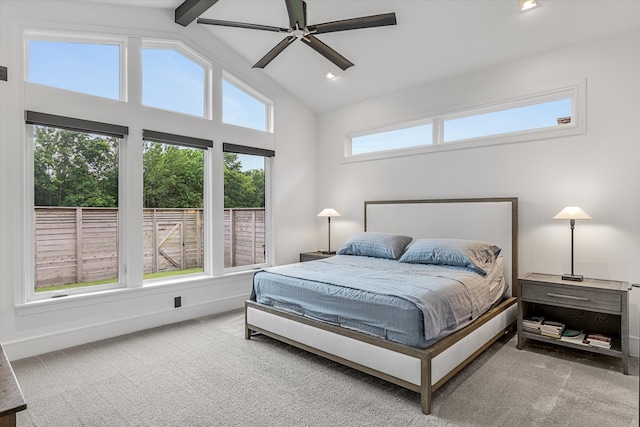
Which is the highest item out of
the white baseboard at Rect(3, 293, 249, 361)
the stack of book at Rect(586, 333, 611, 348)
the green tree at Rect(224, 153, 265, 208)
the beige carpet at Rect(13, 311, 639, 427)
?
the green tree at Rect(224, 153, 265, 208)

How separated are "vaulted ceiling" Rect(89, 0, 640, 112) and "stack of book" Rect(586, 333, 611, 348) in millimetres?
2792

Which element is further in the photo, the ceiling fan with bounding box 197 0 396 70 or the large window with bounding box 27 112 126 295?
the large window with bounding box 27 112 126 295

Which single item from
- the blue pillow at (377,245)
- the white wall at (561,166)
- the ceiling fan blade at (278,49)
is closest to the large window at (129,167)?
the ceiling fan blade at (278,49)

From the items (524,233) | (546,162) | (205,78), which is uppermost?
(205,78)

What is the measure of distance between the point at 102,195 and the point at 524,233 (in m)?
4.56

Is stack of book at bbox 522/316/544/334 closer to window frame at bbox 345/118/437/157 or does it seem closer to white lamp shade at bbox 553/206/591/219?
white lamp shade at bbox 553/206/591/219

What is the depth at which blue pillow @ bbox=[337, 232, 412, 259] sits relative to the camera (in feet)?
13.5

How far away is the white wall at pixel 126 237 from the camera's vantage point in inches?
121

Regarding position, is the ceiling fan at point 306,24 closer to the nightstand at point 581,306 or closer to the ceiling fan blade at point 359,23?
the ceiling fan blade at point 359,23

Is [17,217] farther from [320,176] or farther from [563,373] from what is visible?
[563,373]

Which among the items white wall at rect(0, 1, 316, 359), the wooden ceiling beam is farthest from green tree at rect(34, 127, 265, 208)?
the wooden ceiling beam

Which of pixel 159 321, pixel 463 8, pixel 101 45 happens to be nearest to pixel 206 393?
pixel 159 321

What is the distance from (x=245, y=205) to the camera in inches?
198

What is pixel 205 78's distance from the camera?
459cm
